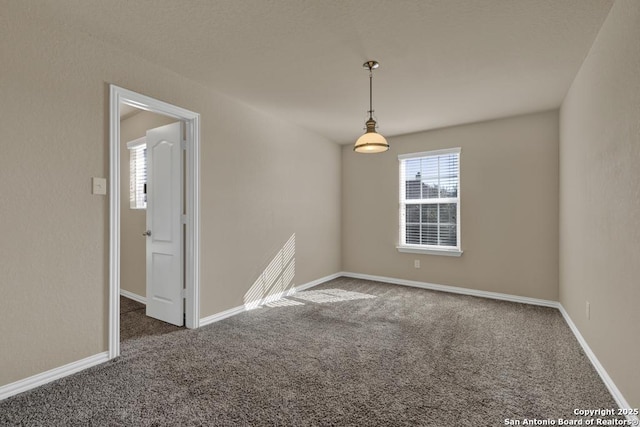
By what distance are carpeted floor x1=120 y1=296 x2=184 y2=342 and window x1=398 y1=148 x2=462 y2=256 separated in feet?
12.1

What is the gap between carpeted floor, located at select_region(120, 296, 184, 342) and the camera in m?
3.21

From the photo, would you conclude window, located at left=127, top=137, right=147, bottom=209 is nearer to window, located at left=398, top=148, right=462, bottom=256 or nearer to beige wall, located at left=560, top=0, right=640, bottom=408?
window, located at left=398, top=148, right=462, bottom=256

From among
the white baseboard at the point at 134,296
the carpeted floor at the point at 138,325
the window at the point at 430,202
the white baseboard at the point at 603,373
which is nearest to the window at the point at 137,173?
the white baseboard at the point at 134,296

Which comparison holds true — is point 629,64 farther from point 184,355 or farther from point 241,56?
point 184,355

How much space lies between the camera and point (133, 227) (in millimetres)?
4484

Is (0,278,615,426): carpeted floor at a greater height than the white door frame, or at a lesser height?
lesser

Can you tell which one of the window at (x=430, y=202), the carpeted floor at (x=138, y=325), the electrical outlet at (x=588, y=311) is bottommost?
the carpeted floor at (x=138, y=325)

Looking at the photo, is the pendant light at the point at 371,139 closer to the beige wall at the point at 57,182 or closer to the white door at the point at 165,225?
the beige wall at the point at 57,182

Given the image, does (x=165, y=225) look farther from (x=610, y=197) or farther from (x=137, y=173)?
(x=610, y=197)

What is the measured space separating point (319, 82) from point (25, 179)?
259 centimetres

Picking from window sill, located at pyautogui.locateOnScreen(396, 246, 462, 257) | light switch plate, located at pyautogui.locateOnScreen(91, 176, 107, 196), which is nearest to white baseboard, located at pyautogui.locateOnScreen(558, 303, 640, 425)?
window sill, located at pyautogui.locateOnScreen(396, 246, 462, 257)

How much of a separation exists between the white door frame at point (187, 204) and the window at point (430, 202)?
3.38 metres

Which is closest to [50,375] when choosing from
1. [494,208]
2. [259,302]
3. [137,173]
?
[259,302]

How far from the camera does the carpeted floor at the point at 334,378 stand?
1904mm
